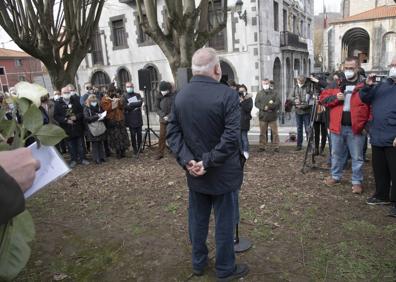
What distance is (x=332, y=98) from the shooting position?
17.4ft

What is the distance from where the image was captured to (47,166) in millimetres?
1338

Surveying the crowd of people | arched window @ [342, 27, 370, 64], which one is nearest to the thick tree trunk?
the crowd of people

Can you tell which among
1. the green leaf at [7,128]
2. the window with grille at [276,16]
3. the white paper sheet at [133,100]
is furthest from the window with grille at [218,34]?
the green leaf at [7,128]

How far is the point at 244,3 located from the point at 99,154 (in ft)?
43.0

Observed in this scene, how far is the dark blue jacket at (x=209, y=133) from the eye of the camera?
9.11 ft

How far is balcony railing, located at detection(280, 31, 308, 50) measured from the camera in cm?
2077

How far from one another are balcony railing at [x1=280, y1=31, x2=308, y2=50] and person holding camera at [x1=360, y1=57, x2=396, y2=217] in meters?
17.2

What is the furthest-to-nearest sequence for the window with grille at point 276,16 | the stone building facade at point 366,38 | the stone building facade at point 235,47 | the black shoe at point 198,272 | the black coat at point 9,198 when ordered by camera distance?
the stone building facade at point 366,38
the window with grille at point 276,16
the stone building facade at point 235,47
the black shoe at point 198,272
the black coat at point 9,198

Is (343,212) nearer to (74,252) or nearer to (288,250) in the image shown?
(288,250)

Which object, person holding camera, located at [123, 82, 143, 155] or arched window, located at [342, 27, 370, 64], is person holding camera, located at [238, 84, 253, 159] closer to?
person holding camera, located at [123, 82, 143, 155]

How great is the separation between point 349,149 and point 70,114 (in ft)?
20.2

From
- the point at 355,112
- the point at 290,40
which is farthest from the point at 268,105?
the point at 290,40

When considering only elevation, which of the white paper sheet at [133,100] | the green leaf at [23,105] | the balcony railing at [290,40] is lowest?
the white paper sheet at [133,100]

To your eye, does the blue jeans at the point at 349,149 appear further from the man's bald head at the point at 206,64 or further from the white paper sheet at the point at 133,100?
the white paper sheet at the point at 133,100
